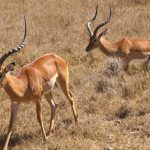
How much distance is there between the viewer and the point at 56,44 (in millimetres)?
12781

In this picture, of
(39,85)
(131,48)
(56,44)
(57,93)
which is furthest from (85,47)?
(39,85)

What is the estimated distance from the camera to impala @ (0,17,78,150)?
6.70 meters

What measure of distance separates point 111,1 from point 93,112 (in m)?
10.2

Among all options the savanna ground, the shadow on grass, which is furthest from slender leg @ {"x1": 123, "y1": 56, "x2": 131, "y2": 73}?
the shadow on grass

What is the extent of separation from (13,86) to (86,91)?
243 cm

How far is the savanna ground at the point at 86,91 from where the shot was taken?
6867mm

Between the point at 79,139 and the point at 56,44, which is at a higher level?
the point at 56,44

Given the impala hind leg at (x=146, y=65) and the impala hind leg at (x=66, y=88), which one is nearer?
the impala hind leg at (x=66, y=88)

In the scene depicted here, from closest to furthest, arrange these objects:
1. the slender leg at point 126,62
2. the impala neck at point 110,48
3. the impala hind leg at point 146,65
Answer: the impala hind leg at point 146,65
the slender leg at point 126,62
the impala neck at point 110,48

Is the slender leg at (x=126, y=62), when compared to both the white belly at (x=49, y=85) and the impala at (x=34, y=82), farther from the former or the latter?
the white belly at (x=49, y=85)

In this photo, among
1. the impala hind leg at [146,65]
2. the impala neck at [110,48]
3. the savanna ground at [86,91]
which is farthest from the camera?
the impala neck at [110,48]

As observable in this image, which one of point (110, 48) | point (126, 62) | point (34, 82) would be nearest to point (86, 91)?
point (34, 82)

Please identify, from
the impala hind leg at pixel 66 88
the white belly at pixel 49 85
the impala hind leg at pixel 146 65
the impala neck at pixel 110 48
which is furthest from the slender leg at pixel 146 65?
the white belly at pixel 49 85

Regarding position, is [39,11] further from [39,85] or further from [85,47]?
[39,85]
